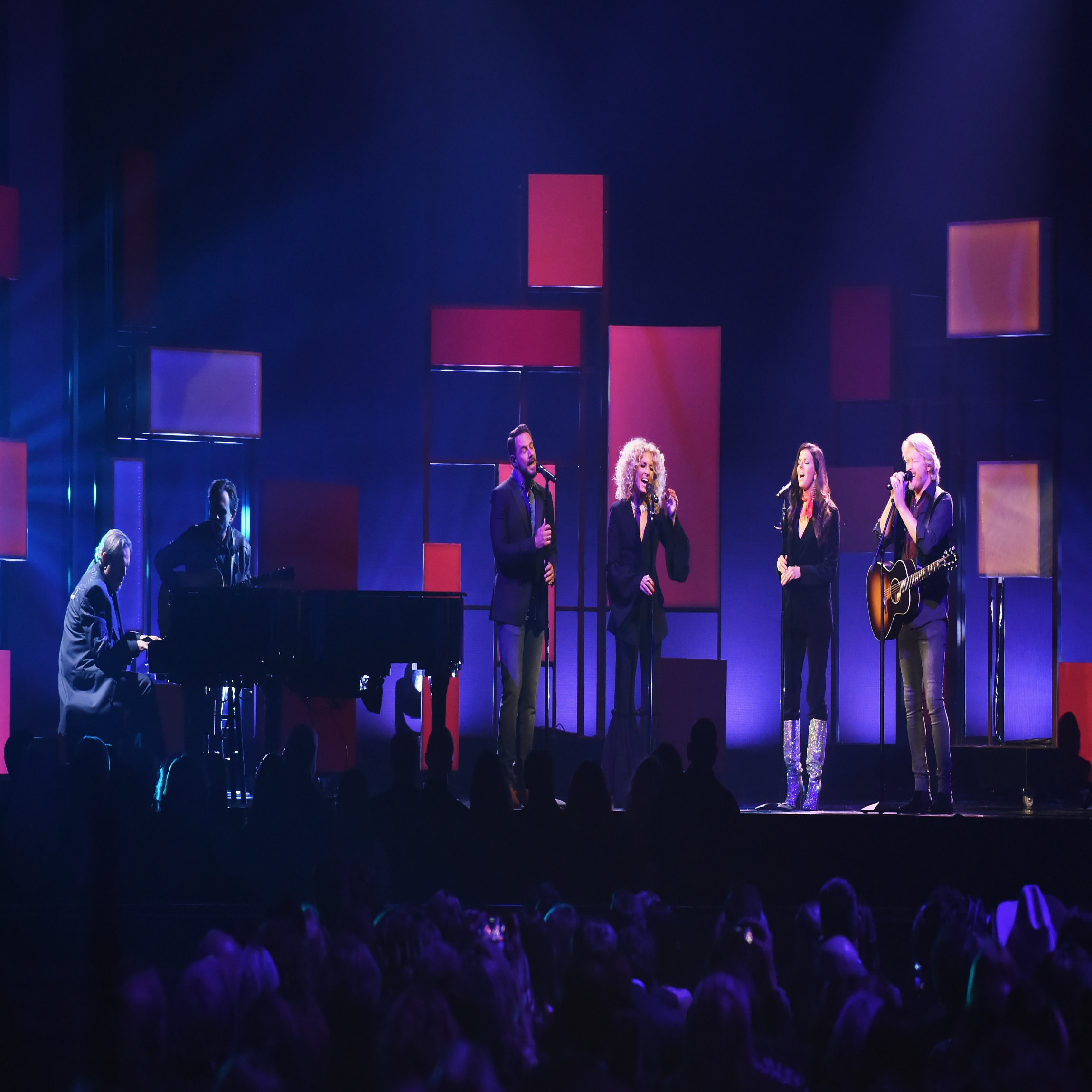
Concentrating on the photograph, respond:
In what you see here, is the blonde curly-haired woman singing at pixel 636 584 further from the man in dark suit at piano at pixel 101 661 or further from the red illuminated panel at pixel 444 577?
the man in dark suit at piano at pixel 101 661

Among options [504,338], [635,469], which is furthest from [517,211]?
[635,469]

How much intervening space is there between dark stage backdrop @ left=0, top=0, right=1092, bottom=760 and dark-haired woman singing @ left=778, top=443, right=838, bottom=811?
8.49 ft

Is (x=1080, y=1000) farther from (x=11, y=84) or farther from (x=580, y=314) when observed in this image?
(x=11, y=84)

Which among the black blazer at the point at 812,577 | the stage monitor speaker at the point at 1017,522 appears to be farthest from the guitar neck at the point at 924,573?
the stage monitor speaker at the point at 1017,522

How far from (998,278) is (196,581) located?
4359mm

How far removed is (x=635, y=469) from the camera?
606cm

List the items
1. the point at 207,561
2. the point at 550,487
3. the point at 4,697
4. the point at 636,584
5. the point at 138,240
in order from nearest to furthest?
the point at 636,584 < the point at 207,561 < the point at 138,240 < the point at 4,697 < the point at 550,487

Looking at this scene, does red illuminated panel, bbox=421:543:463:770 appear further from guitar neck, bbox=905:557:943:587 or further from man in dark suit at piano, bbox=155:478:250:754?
guitar neck, bbox=905:557:943:587

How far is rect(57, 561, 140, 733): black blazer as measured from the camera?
632 cm

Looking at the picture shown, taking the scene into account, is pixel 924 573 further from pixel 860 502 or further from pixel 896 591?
pixel 860 502

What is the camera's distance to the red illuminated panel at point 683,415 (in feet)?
23.2

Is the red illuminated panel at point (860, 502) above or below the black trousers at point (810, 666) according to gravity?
above

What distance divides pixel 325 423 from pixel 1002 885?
5.18m

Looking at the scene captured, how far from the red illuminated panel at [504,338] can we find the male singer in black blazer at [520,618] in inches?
58.3
